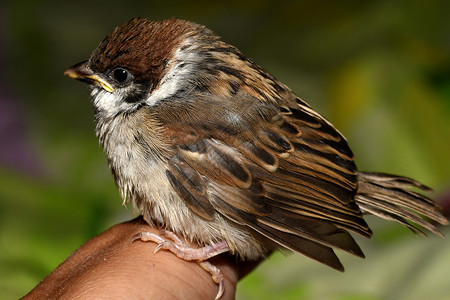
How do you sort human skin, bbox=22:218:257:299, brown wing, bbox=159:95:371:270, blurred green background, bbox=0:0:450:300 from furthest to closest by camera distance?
1. blurred green background, bbox=0:0:450:300
2. brown wing, bbox=159:95:371:270
3. human skin, bbox=22:218:257:299

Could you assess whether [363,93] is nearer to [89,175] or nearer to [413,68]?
[413,68]

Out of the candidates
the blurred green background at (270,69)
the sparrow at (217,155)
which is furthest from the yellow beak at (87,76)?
the blurred green background at (270,69)

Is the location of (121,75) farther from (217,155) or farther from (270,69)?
(270,69)

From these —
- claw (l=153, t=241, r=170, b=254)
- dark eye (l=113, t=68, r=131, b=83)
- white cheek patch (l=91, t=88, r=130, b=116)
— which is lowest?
claw (l=153, t=241, r=170, b=254)

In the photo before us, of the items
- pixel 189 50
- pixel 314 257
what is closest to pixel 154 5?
pixel 189 50

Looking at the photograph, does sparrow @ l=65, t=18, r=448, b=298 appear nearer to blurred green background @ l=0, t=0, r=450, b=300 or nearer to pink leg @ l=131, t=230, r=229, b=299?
pink leg @ l=131, t=230, r=229, b=299

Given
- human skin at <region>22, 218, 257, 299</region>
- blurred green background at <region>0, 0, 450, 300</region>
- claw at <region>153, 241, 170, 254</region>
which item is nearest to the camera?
human skin at <region>22, 218, 257, 299</region>

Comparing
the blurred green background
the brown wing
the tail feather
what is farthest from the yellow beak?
the blurred green background
